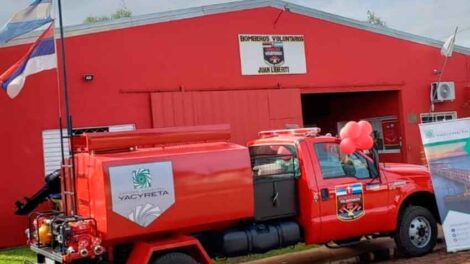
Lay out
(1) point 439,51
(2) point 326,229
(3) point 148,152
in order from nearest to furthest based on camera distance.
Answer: (3) point 148,152 → (2) point 326,229 → (1) point 439,51

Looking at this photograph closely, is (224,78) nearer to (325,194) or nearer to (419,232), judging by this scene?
(419,232)

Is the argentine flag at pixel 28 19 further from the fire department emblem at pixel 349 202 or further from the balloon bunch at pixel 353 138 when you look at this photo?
the fire department emblem at pixel 349 202

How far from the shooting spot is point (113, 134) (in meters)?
6.87

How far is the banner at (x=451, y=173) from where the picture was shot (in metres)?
9.20

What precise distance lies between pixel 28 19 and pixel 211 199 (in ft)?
13.2

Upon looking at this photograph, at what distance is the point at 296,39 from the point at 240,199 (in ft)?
32.8

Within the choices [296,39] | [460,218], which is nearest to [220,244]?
[460,218]

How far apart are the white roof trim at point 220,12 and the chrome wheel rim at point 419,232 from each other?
26.2 ft

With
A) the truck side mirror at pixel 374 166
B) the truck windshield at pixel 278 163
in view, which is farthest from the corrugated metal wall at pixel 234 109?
the truck side mirror at pixel 374 166

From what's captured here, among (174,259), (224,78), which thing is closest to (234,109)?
(224,78)

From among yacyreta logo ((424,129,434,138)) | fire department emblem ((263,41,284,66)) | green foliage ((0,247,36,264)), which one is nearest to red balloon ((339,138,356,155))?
yacyreta logo ((424,129,434,138))

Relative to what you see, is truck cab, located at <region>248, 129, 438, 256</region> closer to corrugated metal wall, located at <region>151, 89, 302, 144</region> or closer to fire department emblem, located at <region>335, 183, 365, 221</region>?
fire department emblem, located at <region>335, 183, 365, 221</region>

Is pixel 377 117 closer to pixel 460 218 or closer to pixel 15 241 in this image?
pixel 460 218

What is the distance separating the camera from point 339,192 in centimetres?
834
